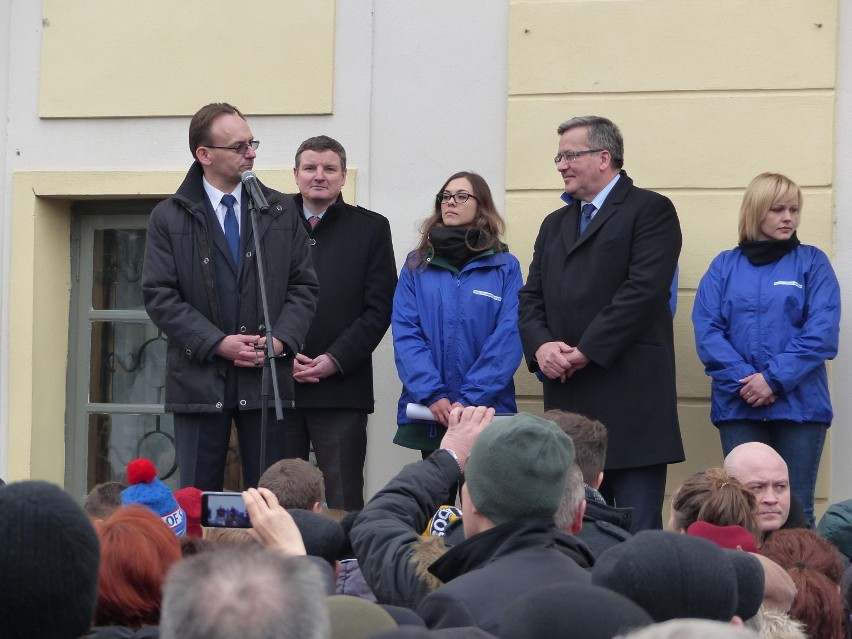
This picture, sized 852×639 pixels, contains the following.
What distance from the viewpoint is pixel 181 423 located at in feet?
19.6

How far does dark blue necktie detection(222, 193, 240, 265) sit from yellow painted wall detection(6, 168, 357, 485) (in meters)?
1.57

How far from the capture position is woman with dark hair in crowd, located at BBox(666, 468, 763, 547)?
3992 millimetres

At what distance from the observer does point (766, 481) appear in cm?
525

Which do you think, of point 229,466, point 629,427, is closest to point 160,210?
point 229,466

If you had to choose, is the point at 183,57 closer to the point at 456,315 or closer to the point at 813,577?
the point at 456,315

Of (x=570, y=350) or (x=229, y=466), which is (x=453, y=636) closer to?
(x=570, y=350)

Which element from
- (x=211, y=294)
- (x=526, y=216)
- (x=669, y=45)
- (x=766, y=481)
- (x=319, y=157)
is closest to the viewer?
(x=766, y=481)

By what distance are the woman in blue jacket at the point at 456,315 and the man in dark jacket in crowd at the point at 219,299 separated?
629 millimetres

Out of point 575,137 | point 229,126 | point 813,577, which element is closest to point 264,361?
point 229,126

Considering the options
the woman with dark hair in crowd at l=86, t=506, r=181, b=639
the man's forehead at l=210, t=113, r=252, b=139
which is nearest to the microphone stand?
the man's forehead at l=210, t=113, r=252, b=139

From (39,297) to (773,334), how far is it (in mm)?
3943

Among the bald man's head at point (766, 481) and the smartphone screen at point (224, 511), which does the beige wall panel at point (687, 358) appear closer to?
the bald man's head at point (766, 481)

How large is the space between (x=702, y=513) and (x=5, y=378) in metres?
4.77

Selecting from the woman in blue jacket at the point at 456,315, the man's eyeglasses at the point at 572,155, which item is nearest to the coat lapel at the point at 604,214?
the man's eyeglasses at the point at 572,155
